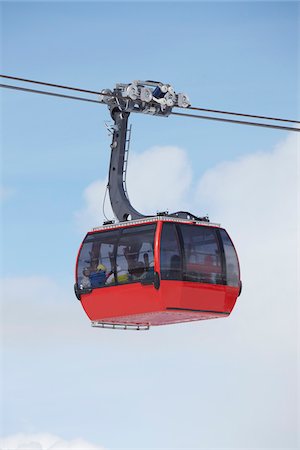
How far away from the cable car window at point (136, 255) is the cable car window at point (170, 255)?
248mm

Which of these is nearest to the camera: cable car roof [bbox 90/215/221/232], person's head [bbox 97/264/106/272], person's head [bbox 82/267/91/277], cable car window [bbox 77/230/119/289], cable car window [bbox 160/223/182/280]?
cable car window [bbox 160/223/182/280]

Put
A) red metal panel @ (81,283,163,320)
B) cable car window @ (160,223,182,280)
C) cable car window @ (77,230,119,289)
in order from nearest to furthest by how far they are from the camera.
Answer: cable car window @ (160,223,182,280)
red metal panel @ (81,283,163,320)
cable car window @ (77,230,119,289)

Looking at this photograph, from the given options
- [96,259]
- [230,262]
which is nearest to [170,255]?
[230,262]

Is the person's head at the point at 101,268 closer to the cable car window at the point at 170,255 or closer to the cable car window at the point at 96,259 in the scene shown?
the cable car window at the point at 96,259

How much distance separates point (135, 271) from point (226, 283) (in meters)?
2.29

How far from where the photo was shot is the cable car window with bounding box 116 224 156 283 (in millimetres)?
28453

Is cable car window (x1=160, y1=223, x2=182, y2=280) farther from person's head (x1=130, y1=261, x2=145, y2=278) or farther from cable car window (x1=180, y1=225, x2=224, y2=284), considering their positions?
person's head (x1=130, y1=261, x2=145, y2=278)

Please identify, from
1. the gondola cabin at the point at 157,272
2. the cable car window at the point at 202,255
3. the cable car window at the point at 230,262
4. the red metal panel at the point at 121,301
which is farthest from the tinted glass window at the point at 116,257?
the cable car window at the point at 230,262

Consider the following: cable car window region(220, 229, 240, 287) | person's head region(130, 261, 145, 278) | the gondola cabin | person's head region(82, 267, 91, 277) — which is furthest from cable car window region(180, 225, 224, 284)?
person's head region(82, 267, 91, 277)

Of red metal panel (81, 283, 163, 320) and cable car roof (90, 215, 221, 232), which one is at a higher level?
cable car roof (90, 215, 221, 232)

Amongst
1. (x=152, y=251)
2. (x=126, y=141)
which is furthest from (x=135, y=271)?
(x=126, y=141)

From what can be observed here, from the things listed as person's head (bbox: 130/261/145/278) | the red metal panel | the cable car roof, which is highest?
the cable car roof

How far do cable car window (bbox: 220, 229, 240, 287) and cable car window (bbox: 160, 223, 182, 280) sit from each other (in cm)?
155

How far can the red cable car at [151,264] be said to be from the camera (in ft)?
93.2
